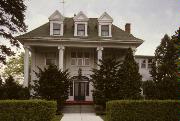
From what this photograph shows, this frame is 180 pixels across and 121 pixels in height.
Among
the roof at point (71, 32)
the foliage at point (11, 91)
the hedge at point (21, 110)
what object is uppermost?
the roof at point (71, 32)

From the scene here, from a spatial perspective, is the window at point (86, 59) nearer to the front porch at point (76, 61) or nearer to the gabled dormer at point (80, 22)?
the front porch at point (76, 61)

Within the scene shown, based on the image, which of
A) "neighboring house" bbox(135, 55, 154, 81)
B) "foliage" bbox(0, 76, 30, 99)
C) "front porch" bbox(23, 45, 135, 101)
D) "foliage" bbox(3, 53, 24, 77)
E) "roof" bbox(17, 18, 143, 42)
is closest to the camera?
"foliage" bbox(0, 76, 30, 99)

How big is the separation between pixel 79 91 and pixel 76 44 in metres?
5.79

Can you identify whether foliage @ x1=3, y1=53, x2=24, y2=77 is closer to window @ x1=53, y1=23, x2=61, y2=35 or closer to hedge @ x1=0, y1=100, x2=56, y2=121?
window @ x1=53, y1=23, x2=61, y2=35

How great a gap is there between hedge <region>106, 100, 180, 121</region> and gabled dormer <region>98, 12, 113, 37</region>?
15.7m

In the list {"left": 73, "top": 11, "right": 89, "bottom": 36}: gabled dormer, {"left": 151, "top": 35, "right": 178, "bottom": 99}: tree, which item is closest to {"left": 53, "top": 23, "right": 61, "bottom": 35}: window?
{"left": 73, "top": 11, "right": 89, "bottom": 36}: gabled dormer

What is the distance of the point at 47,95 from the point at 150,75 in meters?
23.0

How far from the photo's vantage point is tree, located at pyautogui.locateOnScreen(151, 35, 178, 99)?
24348mm

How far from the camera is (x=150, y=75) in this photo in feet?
129

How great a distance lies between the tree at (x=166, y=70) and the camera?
24.3 meters

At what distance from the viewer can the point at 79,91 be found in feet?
99.7

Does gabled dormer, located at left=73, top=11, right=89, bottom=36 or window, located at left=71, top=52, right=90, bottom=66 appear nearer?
gabled dormer, located at left=73, top=11, right=89, bottom=36

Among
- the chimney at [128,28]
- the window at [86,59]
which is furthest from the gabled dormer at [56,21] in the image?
the chimney at [128,28]

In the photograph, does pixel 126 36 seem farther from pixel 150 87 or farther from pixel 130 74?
pixel 130 74
